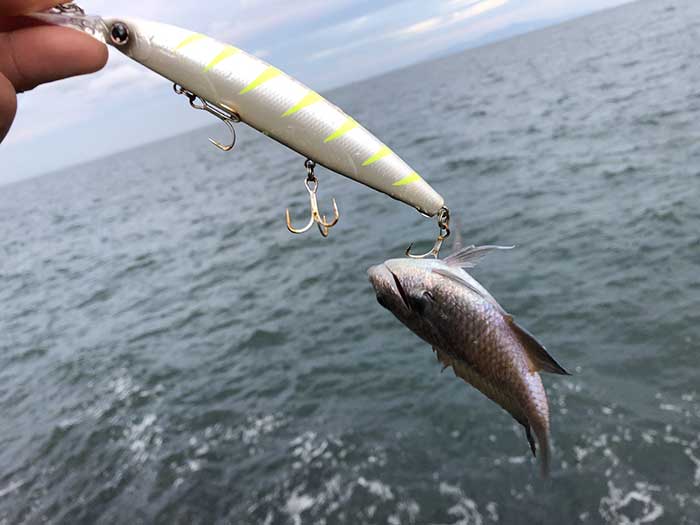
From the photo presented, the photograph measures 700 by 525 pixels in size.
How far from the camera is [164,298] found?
16.8 meters

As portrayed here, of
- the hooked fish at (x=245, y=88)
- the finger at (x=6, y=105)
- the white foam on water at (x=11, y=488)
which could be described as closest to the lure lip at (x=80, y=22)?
the hooked fish at (x=245, y=88)

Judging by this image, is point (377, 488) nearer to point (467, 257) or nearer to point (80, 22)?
point (467, 257)

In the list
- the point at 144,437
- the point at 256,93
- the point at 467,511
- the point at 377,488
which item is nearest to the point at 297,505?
the point at 377,488

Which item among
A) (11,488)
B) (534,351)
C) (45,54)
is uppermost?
(45,54)

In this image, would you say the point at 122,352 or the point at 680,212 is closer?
the point at 680,212

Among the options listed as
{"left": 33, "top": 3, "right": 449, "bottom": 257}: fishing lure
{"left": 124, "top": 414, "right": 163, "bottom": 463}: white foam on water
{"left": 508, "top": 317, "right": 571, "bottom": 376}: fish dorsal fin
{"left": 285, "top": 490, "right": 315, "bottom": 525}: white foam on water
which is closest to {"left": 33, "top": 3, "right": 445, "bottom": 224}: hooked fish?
{"left": 33, "top": 3, "right": 449, "bottom": 257}: fishing lure

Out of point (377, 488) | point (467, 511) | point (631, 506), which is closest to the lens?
point (631, 506)

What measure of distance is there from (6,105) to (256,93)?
0.96 m

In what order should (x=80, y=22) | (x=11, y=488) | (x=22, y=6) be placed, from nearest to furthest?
1. (x=22, y=6)
2. (x=80, y=22)
3. (x=11, y=488)

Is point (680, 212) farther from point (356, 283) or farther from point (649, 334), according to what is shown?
point (356, 283)

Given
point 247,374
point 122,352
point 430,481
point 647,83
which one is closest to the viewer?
point 430,481

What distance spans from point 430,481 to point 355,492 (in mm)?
1008

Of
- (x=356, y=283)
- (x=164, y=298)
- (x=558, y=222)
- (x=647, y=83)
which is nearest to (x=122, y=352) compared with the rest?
(x=164, y=298)

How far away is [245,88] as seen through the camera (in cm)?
228
